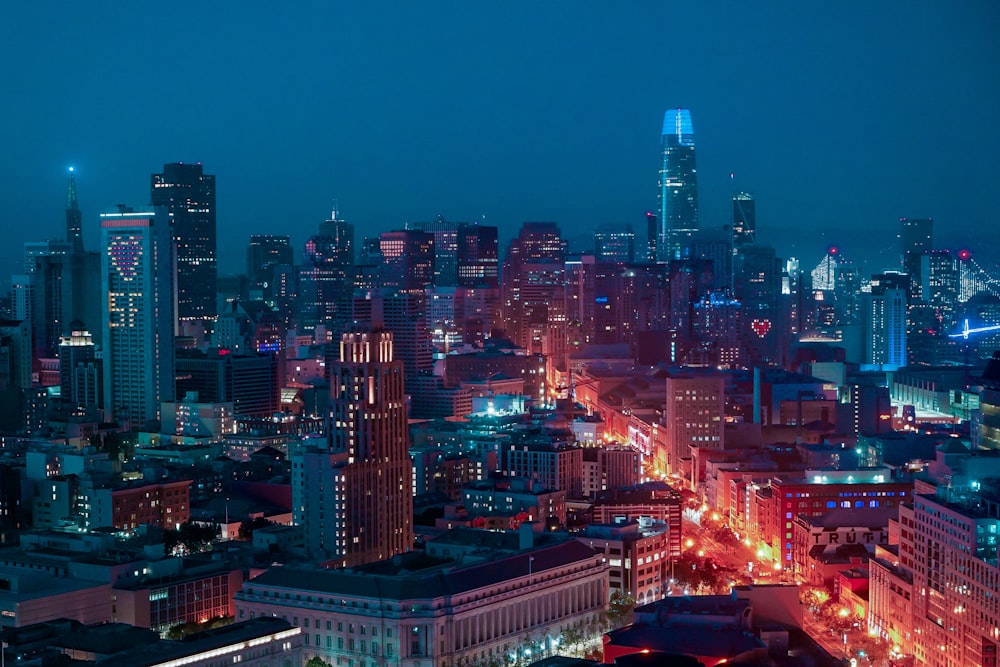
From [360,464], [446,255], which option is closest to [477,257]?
[446,255]

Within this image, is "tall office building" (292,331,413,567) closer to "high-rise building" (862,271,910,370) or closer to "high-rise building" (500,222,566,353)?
"high-rise building" (862,271,910,370)

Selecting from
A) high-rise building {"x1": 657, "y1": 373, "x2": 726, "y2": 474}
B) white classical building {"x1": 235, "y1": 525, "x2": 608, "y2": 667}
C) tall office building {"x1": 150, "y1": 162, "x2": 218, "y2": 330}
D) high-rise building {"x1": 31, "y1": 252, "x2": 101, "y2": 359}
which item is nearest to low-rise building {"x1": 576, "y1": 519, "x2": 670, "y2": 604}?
white classical building {"x1": 235, "y1": 525, "x2": 608, "y2": 667}

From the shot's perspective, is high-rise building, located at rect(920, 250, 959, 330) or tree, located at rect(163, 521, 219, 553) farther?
high-rise building, located at rect(920, 250, 959, 330)

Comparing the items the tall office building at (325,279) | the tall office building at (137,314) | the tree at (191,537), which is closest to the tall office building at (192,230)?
the tall office building at (325,279)

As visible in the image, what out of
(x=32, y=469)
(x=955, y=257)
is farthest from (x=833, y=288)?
(x=32, y=469)

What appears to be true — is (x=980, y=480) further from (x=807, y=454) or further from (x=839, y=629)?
(x=807, y=454)
